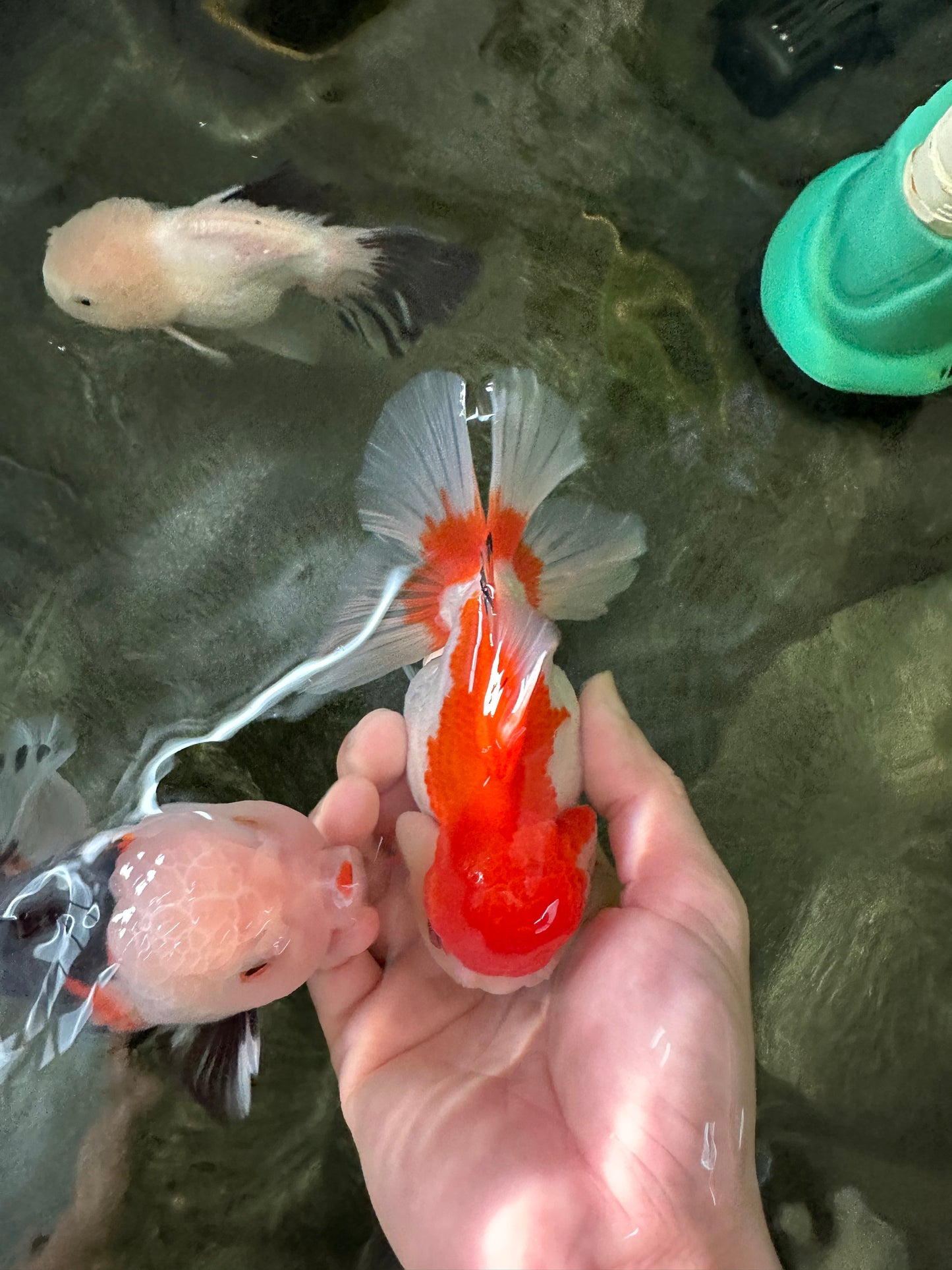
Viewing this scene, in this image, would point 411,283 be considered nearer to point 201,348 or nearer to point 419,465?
point 201,348

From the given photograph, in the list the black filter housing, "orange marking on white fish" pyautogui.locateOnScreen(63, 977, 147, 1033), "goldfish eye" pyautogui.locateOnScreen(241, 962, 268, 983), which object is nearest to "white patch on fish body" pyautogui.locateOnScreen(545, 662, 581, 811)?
"goldfish eye" pyautogui.locateOnScreen(241, 962, 268, 983)

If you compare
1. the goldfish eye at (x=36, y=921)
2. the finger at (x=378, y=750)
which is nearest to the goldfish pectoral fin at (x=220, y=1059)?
the goldfish eye at (x=36, y=921)

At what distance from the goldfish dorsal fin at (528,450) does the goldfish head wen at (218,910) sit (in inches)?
20.0

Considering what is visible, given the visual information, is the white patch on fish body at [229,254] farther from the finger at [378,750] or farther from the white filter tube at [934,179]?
the white filter tube at [934,179]

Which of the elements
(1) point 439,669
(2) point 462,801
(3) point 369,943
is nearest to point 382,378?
(1) point 439,669

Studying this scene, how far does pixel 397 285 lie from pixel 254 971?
44.9 inches

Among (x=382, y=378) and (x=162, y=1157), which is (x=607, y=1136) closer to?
(x=162, y=1157)

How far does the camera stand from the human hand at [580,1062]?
949 millimetres

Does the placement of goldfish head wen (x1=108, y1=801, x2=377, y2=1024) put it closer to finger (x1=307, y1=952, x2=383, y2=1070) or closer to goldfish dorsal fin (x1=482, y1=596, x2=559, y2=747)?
finger (x1=307, y1=952, x2=383, y2=1070)

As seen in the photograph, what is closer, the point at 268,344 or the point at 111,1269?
the point at 111,1269

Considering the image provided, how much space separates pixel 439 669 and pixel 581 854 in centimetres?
30

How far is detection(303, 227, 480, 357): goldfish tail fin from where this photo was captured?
1566 mm

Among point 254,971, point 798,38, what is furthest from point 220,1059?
point 798,38

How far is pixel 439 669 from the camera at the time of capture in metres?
1.23
